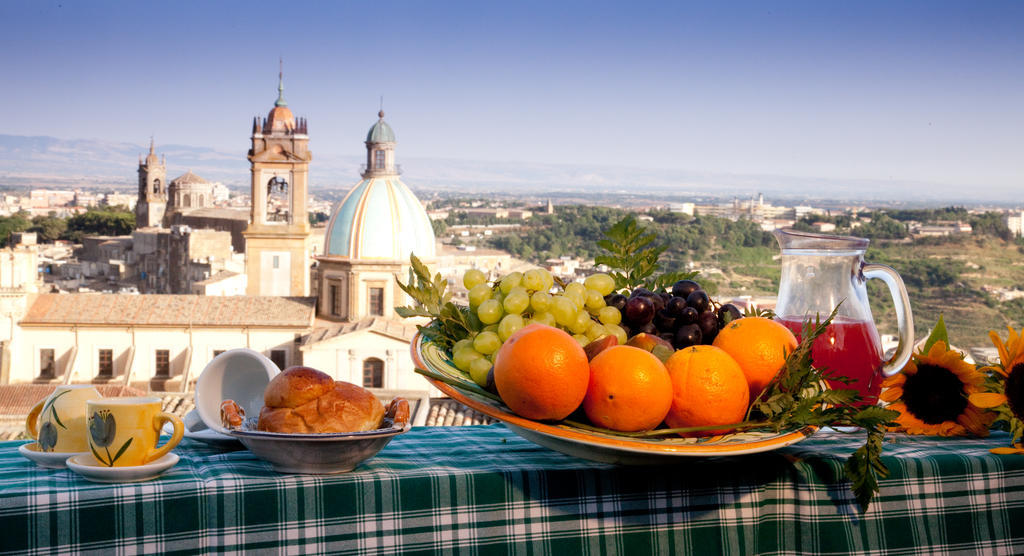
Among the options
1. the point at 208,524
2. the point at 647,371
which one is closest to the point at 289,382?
the point at 208,524

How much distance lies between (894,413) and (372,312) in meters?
26.3

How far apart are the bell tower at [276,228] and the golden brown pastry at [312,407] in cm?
3206

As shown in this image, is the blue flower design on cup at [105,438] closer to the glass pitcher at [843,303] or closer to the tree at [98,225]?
the glass pitcher at [843,303]

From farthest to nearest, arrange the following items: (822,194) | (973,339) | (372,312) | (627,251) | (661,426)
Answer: (822,194) → (372,312) → (973,339) → (627,251) → (661,426)

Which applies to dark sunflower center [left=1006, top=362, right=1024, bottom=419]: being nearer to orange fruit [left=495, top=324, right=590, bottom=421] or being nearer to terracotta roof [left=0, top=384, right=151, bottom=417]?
orange fruit [left=495, top=324, right=590, bottom=421]

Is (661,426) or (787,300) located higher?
(787,300)

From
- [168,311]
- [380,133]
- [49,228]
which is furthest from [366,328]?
[49,228]

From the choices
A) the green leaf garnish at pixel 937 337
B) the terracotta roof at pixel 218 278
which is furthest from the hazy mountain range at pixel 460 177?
the green leaf garnish at pixel 937 337

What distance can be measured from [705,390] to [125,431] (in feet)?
2.59

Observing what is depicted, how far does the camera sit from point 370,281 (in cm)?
2698

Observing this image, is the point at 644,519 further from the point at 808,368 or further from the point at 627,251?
Result: the point at 627,251

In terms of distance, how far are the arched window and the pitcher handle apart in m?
23.8

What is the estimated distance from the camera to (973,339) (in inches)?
939

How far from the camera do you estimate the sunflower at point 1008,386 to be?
62.6 inches
